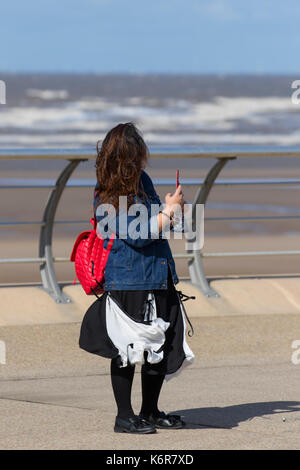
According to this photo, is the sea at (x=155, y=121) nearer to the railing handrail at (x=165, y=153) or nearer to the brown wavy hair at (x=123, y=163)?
the railing handrail at (x=165, y=153)

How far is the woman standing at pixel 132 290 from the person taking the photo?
14.6 ft

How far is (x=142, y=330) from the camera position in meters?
4.46

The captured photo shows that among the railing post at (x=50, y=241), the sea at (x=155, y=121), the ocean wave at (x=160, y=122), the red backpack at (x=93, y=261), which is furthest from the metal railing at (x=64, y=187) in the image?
the ocean wave at (x=160, y=122)

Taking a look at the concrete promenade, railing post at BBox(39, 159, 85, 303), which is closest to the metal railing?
railing post at BBox(39, 159, 85, 303)

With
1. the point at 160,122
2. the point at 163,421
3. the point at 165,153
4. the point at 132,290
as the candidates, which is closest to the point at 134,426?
the point at 163,421

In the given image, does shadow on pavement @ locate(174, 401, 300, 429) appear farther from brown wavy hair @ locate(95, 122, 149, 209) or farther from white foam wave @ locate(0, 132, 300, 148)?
white foam wave @ locate(0, 132, 300, 148)

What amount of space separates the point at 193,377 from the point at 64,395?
0.83 metres

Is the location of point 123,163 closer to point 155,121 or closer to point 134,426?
point 134,426

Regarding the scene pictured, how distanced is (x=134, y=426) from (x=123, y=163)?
1.14 m

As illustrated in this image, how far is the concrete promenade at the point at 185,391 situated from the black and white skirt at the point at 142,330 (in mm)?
346

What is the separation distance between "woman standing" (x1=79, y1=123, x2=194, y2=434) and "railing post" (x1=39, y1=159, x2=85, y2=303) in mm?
2531

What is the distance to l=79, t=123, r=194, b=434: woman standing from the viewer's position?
14.6 feet
